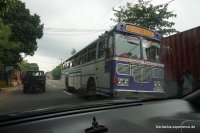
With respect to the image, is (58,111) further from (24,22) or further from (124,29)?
(24,22)

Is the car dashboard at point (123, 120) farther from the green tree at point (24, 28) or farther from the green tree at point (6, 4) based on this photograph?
the green tree at point (24, 28)

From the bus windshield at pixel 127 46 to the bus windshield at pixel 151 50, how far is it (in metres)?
0.32

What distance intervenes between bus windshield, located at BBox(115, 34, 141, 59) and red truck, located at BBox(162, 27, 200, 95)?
175cm

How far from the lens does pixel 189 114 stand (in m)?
2.52

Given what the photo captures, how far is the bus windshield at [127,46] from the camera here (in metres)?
11.2

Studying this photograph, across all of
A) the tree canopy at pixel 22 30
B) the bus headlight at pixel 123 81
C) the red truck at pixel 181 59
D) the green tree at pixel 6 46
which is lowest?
the bus headlight at pixel 123 81

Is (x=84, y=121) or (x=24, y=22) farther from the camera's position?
(x=24, y=22)

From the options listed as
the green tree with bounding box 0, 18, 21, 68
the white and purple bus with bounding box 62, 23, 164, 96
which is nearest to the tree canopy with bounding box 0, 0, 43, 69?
the green tree with bounding box 0, 18, 21, 68

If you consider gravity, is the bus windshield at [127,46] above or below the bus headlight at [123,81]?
above

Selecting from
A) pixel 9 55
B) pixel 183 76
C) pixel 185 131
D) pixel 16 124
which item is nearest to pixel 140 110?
pixel 185 131

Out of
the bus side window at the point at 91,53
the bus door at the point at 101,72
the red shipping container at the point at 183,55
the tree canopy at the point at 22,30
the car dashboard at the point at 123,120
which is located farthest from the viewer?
the tree canopy at the point at 22,30

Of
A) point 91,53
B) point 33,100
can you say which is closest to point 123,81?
point 91,53

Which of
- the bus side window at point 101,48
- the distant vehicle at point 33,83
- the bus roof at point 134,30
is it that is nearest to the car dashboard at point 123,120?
the bus roof at point 134,30

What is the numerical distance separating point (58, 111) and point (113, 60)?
30.0 feet
